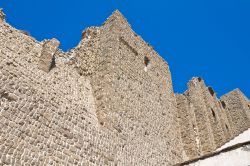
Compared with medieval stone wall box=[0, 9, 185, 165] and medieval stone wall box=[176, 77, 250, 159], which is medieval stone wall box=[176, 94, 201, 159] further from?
A: medieval stone wall box=[0, 9, 185, 165]

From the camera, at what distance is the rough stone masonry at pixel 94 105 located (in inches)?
296

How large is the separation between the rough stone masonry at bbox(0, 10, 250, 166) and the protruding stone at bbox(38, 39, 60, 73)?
1.1 inches

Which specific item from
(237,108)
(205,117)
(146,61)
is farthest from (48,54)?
(237,108)

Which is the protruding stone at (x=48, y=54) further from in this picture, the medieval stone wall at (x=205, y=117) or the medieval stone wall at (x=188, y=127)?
the medieval stone wall at (x=188, y=127)

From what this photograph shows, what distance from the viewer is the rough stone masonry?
7.52 m

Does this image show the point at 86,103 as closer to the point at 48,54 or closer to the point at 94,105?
the point at 94,105

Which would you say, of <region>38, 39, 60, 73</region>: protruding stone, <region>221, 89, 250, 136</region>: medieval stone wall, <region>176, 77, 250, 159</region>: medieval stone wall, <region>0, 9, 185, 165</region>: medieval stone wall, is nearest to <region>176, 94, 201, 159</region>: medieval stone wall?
<region>176, 77, 250, 159</region>: medieval stone wall

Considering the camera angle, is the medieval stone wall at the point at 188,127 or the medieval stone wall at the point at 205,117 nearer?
the medieval stone wall at the point at 188,127

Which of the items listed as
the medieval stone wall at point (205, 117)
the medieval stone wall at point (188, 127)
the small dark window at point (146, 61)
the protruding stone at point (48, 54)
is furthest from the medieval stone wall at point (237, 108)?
the protruding stone at point (48, 54)

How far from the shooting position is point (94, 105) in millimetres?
10312

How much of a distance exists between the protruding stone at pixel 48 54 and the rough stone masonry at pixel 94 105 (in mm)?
28

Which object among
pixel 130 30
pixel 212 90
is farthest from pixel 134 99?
pixel 212 90

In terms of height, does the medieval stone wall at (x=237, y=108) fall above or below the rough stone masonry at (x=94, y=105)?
above

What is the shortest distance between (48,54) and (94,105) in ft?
6.31
